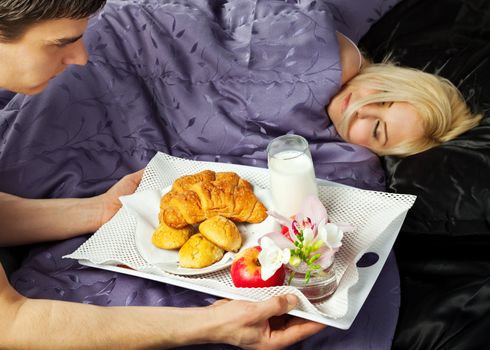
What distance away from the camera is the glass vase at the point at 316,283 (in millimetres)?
1152

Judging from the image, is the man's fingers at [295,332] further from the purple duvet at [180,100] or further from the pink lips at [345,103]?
the pink lips at [345,103]

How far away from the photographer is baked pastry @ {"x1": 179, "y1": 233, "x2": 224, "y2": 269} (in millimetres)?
1237

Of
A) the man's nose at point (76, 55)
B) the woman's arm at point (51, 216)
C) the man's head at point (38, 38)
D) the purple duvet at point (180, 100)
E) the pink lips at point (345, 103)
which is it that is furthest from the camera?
the pink lips at point (345, 103)

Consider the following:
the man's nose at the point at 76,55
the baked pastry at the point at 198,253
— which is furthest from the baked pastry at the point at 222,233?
the man's nose at the point at 76,55

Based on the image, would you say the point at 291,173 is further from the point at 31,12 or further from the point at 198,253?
the point at 31,12

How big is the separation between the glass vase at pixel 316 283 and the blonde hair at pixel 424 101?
2.24ft

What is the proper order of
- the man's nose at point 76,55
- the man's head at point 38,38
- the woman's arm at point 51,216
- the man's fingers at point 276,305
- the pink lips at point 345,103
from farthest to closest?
1. the pink lips at point 345,103
2. the woman's arm at point 51,216
3. the man's nose at point 76,55
4. the man's head at point 38,38
5. the man's fingers at point 276,305

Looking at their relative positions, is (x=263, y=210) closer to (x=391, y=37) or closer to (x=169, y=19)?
(x=169, y=19)

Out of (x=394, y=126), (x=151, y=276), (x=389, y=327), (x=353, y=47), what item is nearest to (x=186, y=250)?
(x=151, y=276)

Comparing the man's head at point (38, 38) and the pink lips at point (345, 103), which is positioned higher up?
the man's head at point (38, 38)

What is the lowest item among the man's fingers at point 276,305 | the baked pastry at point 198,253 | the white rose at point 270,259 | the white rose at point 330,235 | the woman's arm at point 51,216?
the woman's arm at point 51,216

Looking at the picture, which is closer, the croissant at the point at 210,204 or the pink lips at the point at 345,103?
the croissant at the point at 210,204

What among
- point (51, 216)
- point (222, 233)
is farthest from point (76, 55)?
point (222, 233)

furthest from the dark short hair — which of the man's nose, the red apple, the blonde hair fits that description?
the blonde hair
